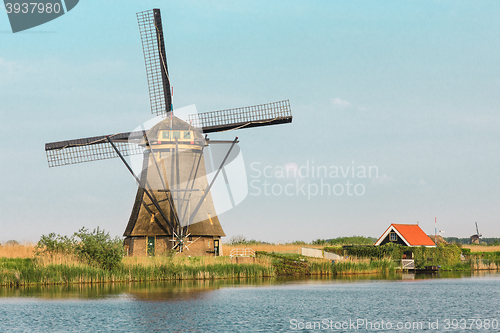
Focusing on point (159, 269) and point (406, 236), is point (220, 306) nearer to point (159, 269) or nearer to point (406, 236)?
point (159, 269)

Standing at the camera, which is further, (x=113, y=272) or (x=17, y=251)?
(x=17, y=251)

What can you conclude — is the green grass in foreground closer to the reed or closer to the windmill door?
the reed

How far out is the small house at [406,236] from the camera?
48.2 m

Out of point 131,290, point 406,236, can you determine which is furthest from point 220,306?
point 406,236

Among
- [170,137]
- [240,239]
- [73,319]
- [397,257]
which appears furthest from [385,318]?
[240,239]

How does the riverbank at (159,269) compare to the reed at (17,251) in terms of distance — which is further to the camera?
the reed at (17,251)

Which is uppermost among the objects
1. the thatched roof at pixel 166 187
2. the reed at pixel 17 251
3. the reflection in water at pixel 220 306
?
the thatched roof at pixel 166 187

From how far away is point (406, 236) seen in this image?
Result: 48.5m

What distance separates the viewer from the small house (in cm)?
4819

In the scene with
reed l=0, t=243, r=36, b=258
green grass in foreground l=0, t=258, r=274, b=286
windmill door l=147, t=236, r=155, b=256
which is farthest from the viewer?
windmill door l=147, t=236, r=155, b=256

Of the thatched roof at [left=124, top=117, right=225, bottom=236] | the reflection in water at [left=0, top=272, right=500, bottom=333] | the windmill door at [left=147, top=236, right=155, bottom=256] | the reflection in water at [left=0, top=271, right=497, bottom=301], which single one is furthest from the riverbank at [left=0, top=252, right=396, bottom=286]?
the windmill door at [left=147, top=236, right=155, bottom=256]

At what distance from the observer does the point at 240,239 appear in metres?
49.9

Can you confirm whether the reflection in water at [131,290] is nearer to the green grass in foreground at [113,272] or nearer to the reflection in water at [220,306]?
the reflection in water at [220,306]

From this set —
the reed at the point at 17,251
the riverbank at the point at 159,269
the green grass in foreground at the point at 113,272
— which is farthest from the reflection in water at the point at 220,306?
the reed at the point at 17,251
